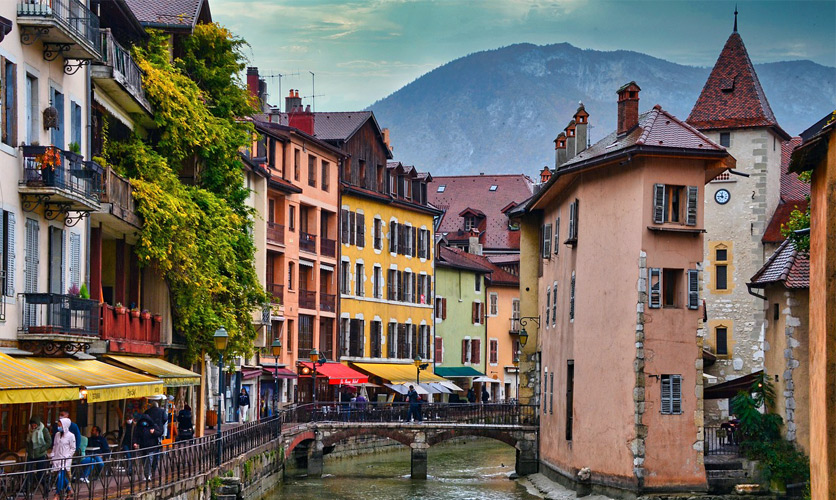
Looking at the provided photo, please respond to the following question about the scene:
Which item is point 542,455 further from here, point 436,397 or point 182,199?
point 436,397

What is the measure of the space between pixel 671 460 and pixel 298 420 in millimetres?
20455

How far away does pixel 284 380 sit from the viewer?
64.5m

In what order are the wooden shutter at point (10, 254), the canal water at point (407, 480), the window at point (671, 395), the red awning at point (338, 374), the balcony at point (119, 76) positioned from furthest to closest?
the red awning at point (338, 374)
the canal water at point (407, 480)
the window at point (671, 395)
the balcony at point (119, 76)
the wooden shutter at point (10, 254)

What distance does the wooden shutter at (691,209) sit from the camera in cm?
3875

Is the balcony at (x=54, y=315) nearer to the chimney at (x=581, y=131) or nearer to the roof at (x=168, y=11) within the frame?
the roof at (x=168, y=11)

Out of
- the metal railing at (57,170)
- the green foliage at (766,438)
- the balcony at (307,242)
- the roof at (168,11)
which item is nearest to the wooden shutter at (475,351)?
the balcony at (307,242)

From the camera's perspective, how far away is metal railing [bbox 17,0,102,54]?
2783cm

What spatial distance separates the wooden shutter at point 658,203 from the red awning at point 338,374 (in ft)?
101

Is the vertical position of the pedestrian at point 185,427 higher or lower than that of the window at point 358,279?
lower

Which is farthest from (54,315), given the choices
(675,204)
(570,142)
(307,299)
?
(307,299)

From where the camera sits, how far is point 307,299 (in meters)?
68.1

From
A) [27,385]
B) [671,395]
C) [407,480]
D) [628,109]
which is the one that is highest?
[628,109]

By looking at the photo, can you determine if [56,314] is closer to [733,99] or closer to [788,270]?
[788,270]

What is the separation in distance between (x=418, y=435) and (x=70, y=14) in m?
29.8
